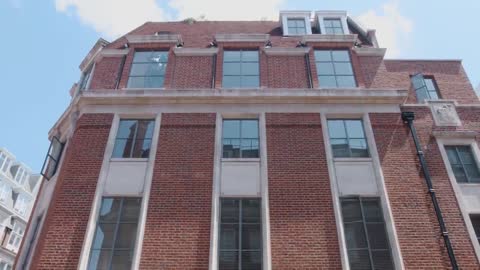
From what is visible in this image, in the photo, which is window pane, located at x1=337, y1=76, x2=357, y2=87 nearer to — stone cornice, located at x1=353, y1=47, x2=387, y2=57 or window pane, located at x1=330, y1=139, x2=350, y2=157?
stone cornice, located at x1=353, y1=47, x2=387, y2=57

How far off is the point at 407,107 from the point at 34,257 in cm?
1286

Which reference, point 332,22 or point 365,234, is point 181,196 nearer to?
point 365,234

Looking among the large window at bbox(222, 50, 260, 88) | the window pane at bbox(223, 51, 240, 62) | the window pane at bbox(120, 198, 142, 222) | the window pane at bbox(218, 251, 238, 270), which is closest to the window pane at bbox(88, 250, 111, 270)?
the window pane at bbox(120, 198, 142, 222)

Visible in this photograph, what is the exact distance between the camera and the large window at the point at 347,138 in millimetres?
10820

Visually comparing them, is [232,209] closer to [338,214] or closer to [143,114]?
[338,214]

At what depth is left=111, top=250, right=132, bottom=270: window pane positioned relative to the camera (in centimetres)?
875

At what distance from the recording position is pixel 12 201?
3588 centimetres

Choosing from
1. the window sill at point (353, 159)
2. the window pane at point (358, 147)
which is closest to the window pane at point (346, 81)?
the window pane at point (358, 147)

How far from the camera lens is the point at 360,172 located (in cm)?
1033

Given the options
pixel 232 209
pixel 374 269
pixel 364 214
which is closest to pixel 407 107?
pixel 364 214

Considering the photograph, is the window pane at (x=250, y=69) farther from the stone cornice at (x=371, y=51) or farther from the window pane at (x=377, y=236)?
the window pane at (x=377, y=236)


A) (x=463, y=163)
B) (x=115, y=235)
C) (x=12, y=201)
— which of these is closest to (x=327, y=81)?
(x=463, y=163)

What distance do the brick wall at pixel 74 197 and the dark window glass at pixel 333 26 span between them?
32.5 ft

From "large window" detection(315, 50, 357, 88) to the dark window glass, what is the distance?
5.71 ft
